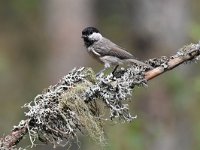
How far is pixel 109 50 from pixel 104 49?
66 millimetres

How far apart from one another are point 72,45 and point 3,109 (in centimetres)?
206

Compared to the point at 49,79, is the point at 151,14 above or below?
below

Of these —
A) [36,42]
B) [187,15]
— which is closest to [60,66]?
[187,15]

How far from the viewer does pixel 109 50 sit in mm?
5531

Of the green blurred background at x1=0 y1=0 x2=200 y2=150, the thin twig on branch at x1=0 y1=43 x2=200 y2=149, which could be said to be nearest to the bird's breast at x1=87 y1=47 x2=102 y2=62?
the green blurred background at x1=0 y1=0 x2=200 y2=150

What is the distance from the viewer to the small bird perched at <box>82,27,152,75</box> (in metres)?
5.40

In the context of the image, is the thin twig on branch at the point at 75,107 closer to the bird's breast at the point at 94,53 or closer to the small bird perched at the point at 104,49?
the small bird perched at the point at 104,49

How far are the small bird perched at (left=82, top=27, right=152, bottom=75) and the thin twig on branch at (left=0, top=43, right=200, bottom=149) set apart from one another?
1186mm

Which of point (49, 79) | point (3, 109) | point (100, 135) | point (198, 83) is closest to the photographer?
point (100, 135)

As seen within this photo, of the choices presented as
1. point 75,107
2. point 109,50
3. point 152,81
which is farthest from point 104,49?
point 152,81

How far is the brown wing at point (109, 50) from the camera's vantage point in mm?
5398

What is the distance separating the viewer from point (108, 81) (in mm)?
4102

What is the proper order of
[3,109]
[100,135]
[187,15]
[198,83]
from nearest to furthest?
1. [100,135]
2. [198,83]
3. [187,15]
4. [3,109]

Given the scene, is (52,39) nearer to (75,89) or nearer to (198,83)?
(198,83)
